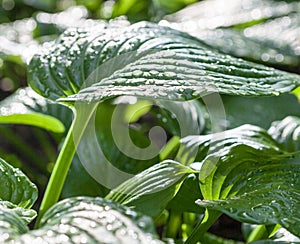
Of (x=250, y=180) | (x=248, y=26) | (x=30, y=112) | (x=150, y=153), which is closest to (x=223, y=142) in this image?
(x=250, y=180)

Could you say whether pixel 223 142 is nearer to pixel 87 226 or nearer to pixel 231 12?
pixel 87 226

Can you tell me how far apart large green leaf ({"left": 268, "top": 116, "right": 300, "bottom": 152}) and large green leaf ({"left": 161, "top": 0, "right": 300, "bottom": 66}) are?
0.91 ft

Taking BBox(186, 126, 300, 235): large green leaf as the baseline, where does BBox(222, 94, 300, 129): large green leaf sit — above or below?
below

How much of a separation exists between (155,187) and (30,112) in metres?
0.31

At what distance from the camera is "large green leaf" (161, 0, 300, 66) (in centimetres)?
108

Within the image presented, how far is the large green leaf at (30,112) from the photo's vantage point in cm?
76

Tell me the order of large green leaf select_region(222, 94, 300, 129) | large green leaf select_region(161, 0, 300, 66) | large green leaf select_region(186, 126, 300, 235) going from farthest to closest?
large green leaf select_region(161, 0, 300, 66), large green leaf select_region(222, 94, 300, 129), large green leaf select_region(186, 126, 300, 235)

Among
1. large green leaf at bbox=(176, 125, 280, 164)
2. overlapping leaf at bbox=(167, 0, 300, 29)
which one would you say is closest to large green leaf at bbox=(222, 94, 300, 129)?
large green leaf at bbox=(176, 125, 280, 164)

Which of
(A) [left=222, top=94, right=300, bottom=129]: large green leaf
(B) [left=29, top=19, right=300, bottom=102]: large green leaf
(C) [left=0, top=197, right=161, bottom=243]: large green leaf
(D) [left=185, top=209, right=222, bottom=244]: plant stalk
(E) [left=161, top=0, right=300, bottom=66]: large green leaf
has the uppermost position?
(B) [left=29, top=19, right=300, bottom=102]: large green leaf

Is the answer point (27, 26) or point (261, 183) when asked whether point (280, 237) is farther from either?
point (27, 26)

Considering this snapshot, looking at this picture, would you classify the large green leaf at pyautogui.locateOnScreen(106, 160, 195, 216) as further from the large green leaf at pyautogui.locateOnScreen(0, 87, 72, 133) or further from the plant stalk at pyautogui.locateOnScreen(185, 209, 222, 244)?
the large green leaf at pyautogui.locateOnScreen(0, 87, 72, 133)

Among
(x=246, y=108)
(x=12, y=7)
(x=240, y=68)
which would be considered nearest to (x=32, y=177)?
(x=246, y=108)

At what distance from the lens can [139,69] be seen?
56cm

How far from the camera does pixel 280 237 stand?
59 centimetres
